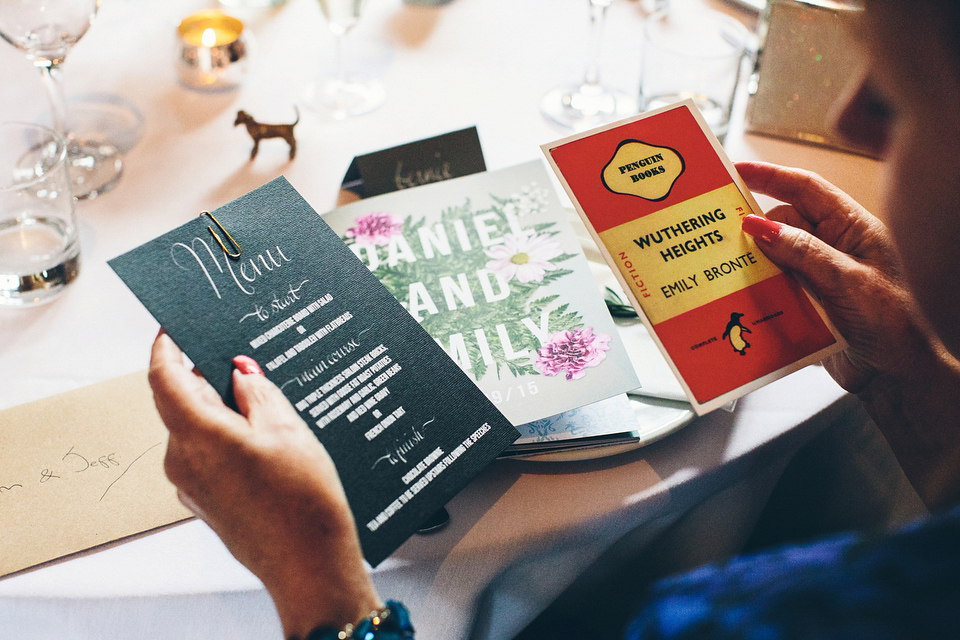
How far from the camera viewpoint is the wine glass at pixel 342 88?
40.2 inches

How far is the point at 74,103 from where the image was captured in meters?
1.04

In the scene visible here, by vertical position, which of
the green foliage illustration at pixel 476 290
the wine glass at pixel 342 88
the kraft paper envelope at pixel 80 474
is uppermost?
the wine glass at pixel 342 88

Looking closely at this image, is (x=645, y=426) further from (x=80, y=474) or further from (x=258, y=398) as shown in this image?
(x=80, y=474)

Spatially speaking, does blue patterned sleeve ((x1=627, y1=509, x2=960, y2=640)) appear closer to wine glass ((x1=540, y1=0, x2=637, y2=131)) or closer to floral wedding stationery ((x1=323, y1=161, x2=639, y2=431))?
floral wedding stationery ((x1=323, y1=161, x2=639, y2=431))

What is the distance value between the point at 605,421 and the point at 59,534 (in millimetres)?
512

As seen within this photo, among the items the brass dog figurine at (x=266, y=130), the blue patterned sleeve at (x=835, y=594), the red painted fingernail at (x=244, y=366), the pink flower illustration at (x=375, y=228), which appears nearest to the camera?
the blue patterned sleeve at (x=835, y=594)

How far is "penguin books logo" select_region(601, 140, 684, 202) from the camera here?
73cm

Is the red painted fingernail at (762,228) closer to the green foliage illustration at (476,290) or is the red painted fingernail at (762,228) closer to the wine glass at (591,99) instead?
the green foliage illustration at (476,290)

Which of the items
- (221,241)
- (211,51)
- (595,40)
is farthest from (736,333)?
(211,51)

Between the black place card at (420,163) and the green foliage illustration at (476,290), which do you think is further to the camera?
the black place card at (420,163)

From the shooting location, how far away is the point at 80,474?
65 cm

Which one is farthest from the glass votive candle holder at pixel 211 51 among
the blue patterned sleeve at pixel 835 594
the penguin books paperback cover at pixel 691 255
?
the blue patterned sleeve at pixel 835 594

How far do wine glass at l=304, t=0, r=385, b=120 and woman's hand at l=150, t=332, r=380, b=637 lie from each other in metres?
0.62

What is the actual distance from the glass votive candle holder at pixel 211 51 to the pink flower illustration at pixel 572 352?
69 centimetres
